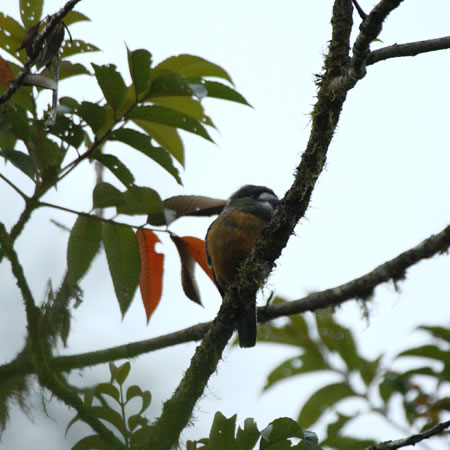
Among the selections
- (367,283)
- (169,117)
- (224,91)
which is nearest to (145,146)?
(169,117)

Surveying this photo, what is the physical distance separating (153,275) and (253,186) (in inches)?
107

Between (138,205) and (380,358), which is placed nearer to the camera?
(138,205)

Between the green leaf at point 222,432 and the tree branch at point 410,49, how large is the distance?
4.70ft

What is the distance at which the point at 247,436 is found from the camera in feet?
5.17

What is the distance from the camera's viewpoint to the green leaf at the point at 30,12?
2566mm

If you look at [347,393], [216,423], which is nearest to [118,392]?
[216,423]

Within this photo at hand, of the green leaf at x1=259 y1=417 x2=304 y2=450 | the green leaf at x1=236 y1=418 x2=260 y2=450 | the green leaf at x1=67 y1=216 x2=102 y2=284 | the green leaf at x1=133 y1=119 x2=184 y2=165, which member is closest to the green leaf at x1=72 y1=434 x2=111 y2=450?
the green leaf at x1=236 y1=418 x2=260 y2=450

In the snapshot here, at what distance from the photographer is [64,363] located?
1.07 m

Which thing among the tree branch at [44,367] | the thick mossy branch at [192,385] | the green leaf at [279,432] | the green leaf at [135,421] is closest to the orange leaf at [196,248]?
the thick mossy branch at [192,385]

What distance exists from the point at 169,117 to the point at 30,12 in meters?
0.74

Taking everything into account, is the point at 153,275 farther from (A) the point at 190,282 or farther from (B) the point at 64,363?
(B) the point at 64,363

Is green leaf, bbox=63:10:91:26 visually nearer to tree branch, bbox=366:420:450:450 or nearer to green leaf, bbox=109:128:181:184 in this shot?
green leaf, bbox=109:128:181:184

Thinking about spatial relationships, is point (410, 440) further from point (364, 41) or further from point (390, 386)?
point (364, 41)

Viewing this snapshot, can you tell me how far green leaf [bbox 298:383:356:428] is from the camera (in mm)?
3082
